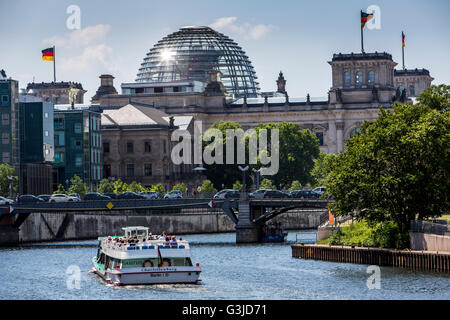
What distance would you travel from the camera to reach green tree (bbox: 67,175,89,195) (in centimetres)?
17438

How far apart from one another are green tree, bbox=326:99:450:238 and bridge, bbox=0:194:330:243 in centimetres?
3470

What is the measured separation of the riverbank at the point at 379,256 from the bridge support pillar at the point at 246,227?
2697cm

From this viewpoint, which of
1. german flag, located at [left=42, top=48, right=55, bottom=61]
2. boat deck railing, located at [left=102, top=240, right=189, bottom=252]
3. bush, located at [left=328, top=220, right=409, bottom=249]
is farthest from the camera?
german flag, located at [left=42, top=48, right=55, bottom=61]

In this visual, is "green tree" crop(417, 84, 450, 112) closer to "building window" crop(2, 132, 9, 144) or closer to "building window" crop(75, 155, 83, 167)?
"building window" crop(2, 132, 9, 144)

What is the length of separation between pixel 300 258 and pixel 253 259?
403cm

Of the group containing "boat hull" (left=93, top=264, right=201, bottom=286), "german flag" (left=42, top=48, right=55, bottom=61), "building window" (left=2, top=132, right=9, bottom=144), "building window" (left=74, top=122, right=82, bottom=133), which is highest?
"german flag" (left=42, top=48, right=55, bottom=61)

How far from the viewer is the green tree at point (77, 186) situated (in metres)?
174

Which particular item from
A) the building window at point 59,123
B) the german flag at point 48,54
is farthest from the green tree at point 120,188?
the german flag at point 48,54

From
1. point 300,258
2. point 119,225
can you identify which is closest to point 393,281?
point 300,258

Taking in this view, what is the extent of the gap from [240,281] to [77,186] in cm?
8601

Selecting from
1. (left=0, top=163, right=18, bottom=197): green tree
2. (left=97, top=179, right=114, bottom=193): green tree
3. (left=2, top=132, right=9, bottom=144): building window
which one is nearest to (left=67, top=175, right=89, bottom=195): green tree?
(left=97, top=179, right=114, bottom=193): green tree

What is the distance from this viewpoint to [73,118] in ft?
616
